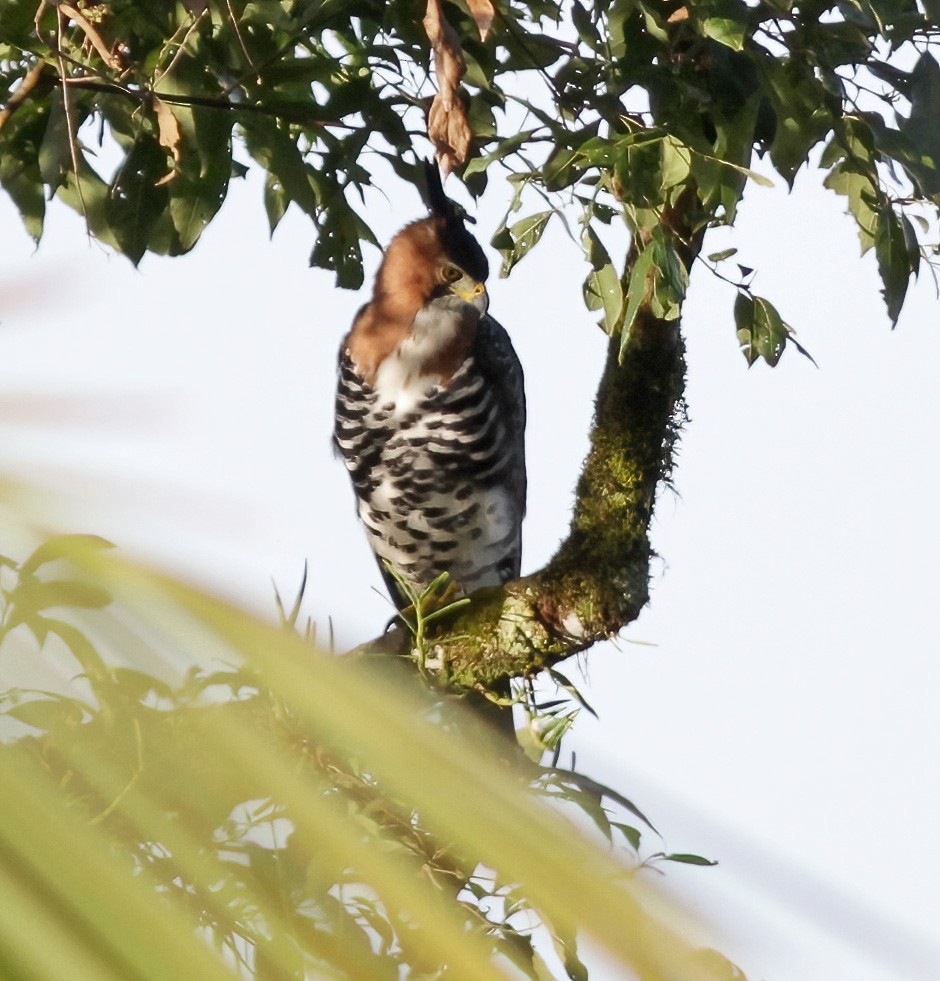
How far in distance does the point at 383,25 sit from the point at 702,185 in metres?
0.64

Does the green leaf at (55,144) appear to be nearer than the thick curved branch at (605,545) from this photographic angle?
Yes

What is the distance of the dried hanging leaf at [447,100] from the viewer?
5.02 feet

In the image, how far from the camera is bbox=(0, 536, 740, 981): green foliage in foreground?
0.25 metres

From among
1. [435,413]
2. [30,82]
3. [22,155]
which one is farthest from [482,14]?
[435,413]

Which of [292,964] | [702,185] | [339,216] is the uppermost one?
[702,185]

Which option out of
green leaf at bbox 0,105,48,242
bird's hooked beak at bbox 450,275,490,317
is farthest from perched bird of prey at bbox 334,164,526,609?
green leaf at bbox 0,105,48,242

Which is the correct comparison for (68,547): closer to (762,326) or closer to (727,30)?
(727,30)

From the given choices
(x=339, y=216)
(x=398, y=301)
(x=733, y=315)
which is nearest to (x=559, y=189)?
(x=733, y=315)

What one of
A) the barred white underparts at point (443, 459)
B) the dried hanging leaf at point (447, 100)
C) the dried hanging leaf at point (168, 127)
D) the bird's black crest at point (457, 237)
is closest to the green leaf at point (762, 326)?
the dried hanging leaf at point (447, 100)

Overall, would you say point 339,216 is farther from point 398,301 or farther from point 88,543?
point 88,543

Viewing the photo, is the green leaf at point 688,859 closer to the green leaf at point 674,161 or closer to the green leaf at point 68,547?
the green leaf at point 68,547

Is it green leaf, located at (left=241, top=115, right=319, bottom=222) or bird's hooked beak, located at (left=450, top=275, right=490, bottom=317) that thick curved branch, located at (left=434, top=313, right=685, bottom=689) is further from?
bird's hooked beak, located at (left=450, top=275, right=490, bottom=317)

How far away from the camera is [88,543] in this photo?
0.27 meters

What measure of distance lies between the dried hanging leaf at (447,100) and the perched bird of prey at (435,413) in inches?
Answer: 92.7
